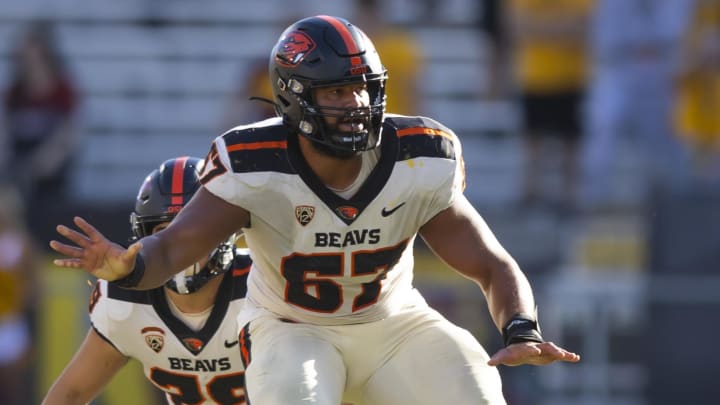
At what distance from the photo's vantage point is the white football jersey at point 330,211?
15.4 ft

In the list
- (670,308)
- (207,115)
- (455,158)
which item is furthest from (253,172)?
(207,115)

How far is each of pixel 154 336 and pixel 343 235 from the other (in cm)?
109

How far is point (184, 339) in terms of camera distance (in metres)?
5.46

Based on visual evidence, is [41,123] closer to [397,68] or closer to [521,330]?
[397,68]

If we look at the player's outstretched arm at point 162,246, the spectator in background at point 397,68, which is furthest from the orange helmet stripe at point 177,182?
the spectator in background at point 397,68

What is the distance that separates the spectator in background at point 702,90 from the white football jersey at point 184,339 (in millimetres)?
4993

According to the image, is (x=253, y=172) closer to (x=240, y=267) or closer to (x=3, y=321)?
(x=240, y=267)

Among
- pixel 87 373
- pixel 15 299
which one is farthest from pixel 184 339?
pixel 15 299

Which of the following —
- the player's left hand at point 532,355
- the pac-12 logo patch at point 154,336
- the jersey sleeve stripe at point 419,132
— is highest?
the jersey sleeve stripe at point 419,132

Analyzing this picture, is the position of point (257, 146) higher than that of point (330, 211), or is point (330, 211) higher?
point (257, 146)

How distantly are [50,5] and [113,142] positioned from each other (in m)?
1.41

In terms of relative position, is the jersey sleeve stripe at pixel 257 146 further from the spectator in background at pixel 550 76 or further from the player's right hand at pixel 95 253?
the spectator in background at pixel 550 76

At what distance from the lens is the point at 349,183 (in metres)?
4.82

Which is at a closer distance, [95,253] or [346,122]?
[95,253]
